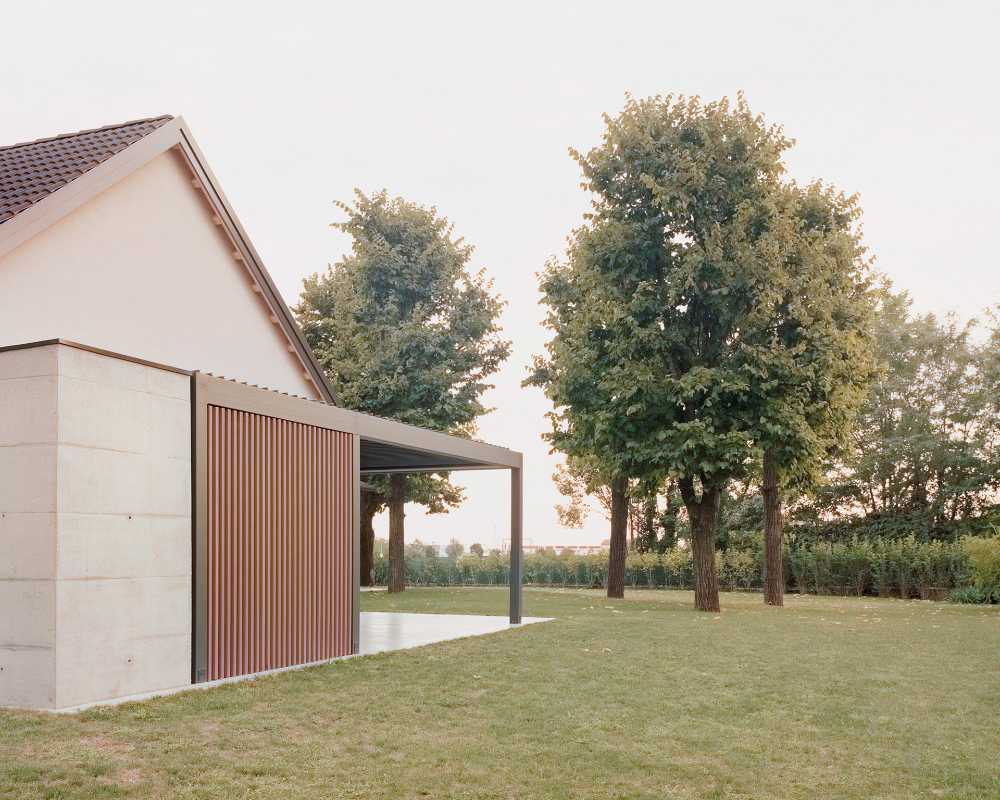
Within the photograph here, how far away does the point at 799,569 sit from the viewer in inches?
1243

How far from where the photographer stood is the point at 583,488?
154 ft

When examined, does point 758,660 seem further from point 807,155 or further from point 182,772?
point 807,155

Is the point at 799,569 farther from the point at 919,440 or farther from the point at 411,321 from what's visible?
the point at 411,321

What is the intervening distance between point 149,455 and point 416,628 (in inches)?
293

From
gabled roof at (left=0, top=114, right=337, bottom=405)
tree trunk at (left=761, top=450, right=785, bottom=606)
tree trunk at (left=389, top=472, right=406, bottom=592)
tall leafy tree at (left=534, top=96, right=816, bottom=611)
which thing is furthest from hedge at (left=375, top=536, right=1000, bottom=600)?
gabled roof at (left=0, top=114, right=337, bottom=405)

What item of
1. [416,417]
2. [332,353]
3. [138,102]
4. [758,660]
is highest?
[138,102]

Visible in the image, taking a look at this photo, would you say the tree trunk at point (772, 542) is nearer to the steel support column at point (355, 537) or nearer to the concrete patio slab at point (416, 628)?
the concrete patio slab at point (416, 628)

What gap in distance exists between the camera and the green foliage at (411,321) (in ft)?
90.3

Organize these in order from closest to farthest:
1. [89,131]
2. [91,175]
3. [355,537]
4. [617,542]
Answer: [355,537] < [91,175] < [89,131] < [617,542]

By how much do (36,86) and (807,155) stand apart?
1673cm

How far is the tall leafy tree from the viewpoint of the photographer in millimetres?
19531

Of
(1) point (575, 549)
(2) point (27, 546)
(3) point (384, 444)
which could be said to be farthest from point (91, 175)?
(1) point (575, 549)

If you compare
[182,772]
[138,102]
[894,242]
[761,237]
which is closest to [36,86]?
[138,102]

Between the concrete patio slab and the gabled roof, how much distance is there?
5836mm
